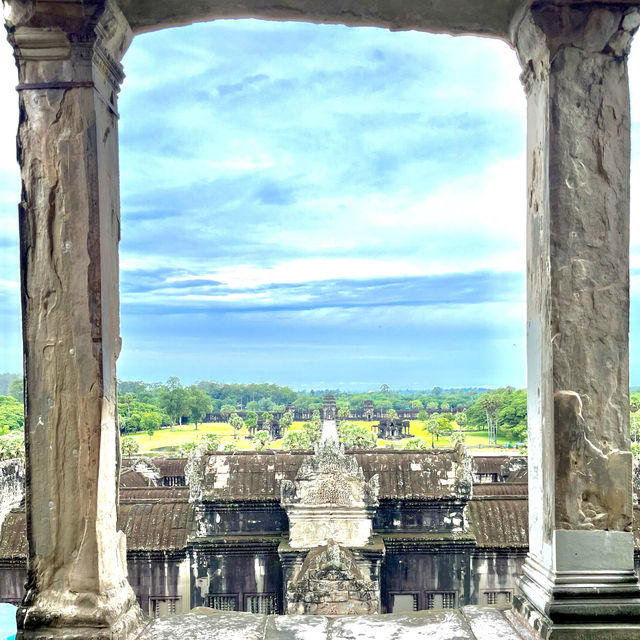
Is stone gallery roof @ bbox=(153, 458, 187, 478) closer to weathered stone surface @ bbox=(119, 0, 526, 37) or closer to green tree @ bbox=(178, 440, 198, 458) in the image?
green tree @ bbox=(178, 440, 198, 458)

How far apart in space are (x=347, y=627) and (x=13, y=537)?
12.0m

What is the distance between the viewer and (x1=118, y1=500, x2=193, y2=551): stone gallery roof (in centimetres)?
1274

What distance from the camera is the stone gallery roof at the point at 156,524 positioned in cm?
1274

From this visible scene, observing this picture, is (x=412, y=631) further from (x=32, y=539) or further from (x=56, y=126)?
(x=56, y=126)

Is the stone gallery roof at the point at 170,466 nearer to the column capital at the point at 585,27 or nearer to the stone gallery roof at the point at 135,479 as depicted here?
the stone gallery roof at the point at 135,479

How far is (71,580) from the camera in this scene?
3324mm

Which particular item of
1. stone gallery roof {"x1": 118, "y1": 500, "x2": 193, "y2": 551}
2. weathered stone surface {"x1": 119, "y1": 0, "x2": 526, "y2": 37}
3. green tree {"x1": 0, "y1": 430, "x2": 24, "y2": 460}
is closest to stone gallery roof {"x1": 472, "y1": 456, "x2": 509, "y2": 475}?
stone gallery roof {"x1": 118, "y1": 500, "x2": 193, "y2": 551}

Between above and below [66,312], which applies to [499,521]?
below

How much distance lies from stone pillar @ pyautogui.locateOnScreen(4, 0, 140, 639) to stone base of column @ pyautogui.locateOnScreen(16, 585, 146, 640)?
0.01 metres

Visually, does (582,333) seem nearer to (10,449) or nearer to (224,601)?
(224,601)

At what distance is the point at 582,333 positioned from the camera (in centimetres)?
337

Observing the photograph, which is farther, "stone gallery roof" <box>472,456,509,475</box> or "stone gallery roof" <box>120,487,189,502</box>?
"stone gallery roof" <box>472,456,509,475</box>

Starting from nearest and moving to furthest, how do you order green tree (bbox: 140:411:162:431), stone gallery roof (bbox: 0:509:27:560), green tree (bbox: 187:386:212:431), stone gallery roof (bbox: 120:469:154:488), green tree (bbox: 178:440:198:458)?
stone gallery roof (bbox: 0:509:27:560)
stone gallery roof (bbox: 120:469:154:488)
green tree (bbox: 178:440:198:458)
green tree (bbox: 140:411:162:431)
green tree (bbox: 187:386:212:431)

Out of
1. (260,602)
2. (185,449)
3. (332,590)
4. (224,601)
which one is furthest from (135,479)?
(185,449)
